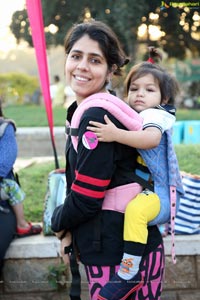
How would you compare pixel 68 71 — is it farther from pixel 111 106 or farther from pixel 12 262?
pixel 12 262

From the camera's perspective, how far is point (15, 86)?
21.0 metres

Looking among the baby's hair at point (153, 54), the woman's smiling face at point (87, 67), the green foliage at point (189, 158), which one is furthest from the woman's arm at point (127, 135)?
the green foliage at point (189, 158)

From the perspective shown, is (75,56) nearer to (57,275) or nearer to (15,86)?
(57,275)

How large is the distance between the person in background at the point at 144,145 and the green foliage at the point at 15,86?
18.2m

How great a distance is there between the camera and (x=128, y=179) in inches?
81.1

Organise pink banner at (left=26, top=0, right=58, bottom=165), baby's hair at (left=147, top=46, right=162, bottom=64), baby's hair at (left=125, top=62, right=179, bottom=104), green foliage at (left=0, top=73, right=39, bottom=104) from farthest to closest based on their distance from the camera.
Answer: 1. green foliage at (left=0, top=73, right=39, bottom=104)
2. pink banner at (left=26, top=0, right=58, bottom=165)
3. baby's hair at (left=147, top=46, right=162, bottom=64)
4. baby's hair at (left=125, top=62, right=179, bottom=104)

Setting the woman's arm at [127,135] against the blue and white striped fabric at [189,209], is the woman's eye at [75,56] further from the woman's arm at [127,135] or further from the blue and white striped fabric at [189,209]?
the blue and white striped fabric at [189,209]

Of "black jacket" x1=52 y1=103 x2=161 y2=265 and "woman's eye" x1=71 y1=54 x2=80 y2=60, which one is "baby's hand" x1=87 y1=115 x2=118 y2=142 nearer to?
"black jacket" x1=52 y1=103 x2=161 y2=265

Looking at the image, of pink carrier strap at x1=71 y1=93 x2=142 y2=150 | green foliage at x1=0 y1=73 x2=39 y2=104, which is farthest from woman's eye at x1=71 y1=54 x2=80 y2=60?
green foliage at x1=0 y1=73 x2=39 y2=104

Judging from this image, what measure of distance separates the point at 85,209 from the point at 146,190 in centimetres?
30

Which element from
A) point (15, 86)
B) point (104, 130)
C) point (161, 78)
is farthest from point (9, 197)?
point (15, 86)

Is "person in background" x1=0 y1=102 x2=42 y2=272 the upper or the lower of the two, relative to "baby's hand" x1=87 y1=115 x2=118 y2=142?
lower

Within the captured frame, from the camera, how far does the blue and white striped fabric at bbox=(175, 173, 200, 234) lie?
3.55 metres

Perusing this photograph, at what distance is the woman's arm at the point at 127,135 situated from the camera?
1928 mm
